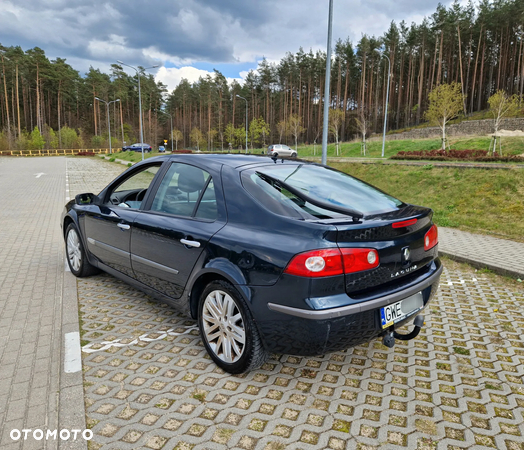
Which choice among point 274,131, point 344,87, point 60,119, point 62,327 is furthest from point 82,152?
point 62,327

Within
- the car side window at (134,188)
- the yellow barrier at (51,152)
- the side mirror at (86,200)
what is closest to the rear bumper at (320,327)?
the car side window at (134,188)

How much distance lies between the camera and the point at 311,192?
300cm

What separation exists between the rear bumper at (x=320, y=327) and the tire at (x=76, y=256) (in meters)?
3.26

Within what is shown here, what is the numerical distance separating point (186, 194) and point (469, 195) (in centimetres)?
990

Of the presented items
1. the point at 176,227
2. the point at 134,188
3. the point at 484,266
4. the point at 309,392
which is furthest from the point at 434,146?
the point at 309,392

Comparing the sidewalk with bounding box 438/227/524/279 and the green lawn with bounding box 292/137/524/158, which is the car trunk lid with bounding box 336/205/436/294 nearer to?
the sidewalk with bounding box 438/227/524/279

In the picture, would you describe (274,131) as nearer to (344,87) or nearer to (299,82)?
(299,82)

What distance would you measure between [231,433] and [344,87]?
67.7 metres

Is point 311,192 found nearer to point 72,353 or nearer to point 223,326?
point 223,326

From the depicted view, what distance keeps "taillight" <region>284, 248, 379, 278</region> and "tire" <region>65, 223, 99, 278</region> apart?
350cm

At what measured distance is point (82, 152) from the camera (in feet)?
222

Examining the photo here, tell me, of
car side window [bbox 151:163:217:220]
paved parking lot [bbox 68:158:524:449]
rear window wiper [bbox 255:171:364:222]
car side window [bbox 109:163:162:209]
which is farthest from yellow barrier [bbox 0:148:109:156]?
rear window wiper [bbox 255:171:364:222]

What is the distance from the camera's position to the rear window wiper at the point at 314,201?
8.81 ft

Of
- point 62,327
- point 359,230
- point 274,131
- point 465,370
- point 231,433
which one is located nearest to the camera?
point 231,433
